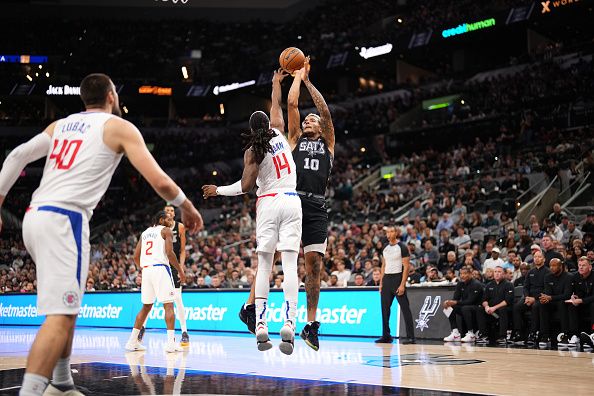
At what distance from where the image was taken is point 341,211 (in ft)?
72.2

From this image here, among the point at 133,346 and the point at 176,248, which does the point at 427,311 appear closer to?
the point at 176,248

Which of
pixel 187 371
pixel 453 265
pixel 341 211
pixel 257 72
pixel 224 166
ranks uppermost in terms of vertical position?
pixel 257 72

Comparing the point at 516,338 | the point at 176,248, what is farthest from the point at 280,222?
the point at 516,338

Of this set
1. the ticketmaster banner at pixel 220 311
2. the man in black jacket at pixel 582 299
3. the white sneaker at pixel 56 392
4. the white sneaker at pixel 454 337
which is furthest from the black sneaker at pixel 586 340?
the white sneaker at pixel 56 392

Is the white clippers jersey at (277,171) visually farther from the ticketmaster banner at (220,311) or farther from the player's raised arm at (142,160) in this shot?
the ticketmaster banner at (220,311)

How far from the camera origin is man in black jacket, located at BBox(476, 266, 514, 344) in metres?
11.2

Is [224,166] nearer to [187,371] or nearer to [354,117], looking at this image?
[354,117]

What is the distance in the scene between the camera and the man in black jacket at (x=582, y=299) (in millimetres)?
10102

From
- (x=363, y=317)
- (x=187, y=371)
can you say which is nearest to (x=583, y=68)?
(x=363, y=317)

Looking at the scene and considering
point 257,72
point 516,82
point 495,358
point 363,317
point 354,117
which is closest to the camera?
point 495,358

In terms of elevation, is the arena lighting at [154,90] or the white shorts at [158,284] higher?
the arena lighting at [154,90]

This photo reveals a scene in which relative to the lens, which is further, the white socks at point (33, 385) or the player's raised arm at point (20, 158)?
the player's raised arm at point (20, 158)

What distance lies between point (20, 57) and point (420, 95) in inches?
918

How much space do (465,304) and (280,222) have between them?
623 cm
